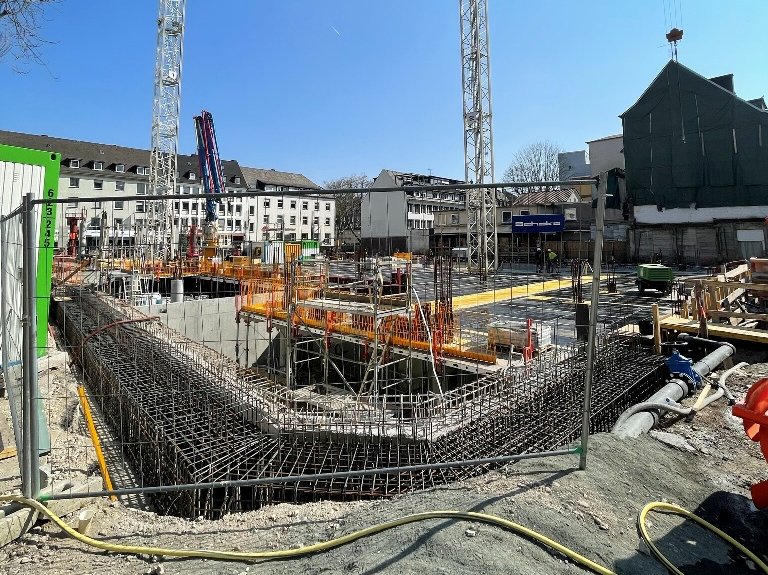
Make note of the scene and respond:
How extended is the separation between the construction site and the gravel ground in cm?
2

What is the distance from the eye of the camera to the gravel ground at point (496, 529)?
2600 mm

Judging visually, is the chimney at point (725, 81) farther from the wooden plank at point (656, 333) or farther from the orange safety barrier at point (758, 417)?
the orange safety barrier at point (758, 417)

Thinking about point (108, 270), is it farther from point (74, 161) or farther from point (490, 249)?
point (74, 161)

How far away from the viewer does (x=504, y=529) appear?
2.80m

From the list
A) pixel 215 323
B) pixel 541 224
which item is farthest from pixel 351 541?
pixel 541 224

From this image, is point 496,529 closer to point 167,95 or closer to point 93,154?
point 167,95

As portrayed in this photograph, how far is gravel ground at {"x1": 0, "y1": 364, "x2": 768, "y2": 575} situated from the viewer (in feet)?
8.53

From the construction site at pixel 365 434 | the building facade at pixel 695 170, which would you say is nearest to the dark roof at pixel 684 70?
the building facade at pixel 695 170

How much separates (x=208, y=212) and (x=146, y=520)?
26343mm

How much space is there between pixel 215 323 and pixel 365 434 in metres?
11.2

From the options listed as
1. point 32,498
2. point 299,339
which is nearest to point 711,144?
point 299,339

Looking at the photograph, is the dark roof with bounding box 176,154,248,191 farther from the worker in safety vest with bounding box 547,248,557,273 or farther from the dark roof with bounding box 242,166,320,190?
the worker in safety vest with bounding box 547,248,557,273

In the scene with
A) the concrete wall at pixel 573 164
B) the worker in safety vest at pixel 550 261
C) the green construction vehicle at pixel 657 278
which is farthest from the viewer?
the concrete wall at pixel 573 164

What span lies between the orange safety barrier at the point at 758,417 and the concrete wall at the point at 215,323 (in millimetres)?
12952
